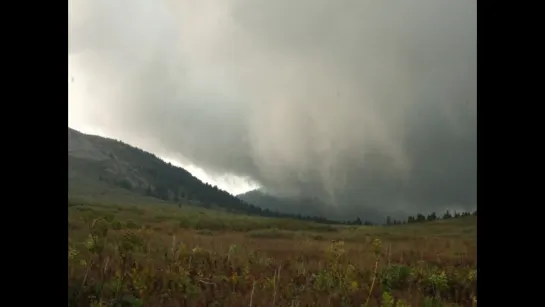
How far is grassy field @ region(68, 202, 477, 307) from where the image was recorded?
8.46 ft

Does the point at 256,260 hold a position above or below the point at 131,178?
below

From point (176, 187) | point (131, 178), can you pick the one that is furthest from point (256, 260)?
point (131, 178)

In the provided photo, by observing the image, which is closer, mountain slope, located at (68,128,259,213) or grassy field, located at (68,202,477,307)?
grassy field, located at (68,202,477,307)

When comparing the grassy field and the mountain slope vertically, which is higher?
the mountain slope

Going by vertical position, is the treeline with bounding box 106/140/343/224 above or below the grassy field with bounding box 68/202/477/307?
above

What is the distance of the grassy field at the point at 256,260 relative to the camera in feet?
8.46

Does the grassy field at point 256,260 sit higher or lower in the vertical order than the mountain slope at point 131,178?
lower

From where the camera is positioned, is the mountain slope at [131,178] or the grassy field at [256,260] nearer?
the grassy field at [256,260]

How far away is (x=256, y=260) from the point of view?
2.76 meters

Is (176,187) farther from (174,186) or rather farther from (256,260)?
(256,260)
